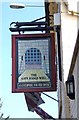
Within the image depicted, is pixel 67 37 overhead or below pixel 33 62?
overhead

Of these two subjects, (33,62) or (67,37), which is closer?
(67,37)

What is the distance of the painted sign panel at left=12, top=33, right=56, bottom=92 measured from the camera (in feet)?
35.1

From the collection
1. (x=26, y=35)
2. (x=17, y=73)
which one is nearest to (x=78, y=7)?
(x=26, y=35)

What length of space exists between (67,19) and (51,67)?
120 cm

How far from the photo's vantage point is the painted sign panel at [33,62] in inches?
421

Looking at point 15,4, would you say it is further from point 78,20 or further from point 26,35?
point 78,20

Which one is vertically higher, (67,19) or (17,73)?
(67,19)

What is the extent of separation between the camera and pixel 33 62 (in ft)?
36.1

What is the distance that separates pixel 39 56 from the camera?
36.5 ft

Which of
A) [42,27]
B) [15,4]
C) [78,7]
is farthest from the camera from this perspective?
[42,27]

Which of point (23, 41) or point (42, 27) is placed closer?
point (23, 41)

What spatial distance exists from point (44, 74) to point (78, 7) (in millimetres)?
1760

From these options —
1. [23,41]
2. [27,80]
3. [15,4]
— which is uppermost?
[15,4]

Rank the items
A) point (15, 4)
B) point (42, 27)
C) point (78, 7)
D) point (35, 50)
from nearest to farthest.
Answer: point (78, 7) < point (35, 50) < point (15, 4) < point (42, 27)
